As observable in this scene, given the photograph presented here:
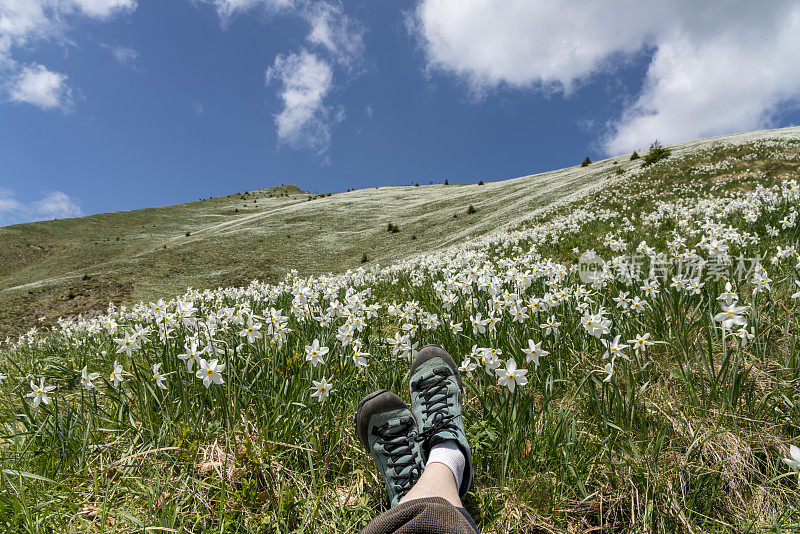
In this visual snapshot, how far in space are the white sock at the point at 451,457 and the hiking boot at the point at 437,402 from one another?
0.03 meters

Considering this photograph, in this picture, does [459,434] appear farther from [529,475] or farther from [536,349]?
[536,349]

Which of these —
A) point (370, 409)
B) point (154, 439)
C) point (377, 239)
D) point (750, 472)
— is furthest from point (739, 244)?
point (377, 239)

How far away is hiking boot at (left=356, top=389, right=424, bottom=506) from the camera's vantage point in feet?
7.60

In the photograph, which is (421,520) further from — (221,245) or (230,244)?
(221,245)

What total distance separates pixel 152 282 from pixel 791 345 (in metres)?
29.1

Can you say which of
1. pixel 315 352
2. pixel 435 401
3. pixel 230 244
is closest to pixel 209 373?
pixel 315 352

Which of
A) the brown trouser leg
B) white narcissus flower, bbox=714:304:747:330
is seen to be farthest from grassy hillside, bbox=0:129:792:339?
the brown trouser leg

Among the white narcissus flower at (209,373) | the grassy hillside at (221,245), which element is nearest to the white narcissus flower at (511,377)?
the white narcissus flower at (209,373)

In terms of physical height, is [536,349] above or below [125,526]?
above

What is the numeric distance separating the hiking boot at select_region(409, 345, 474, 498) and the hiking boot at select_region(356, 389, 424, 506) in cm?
12

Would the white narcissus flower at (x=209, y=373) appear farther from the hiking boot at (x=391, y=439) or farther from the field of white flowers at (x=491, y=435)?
the hiking boot at (x=391, y=439)

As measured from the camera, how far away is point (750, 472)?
6.52ft

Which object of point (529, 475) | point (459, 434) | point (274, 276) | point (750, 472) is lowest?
point (750, 472)

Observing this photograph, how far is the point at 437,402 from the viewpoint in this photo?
108 inches
